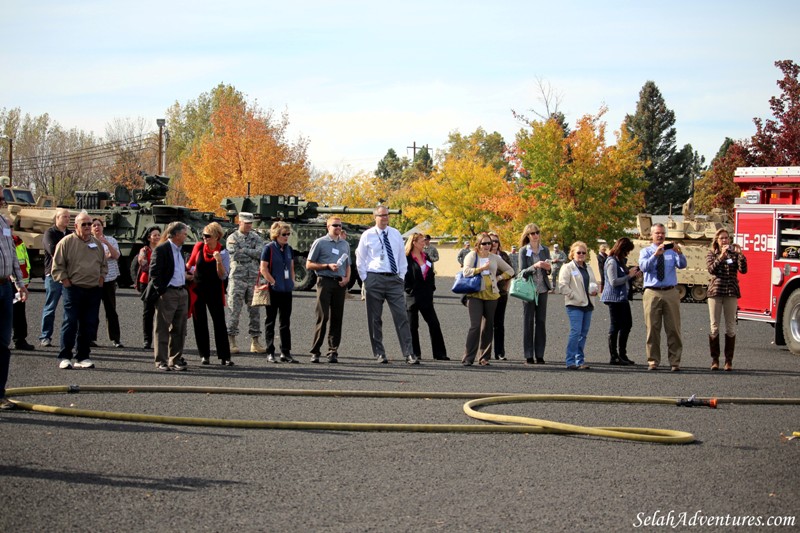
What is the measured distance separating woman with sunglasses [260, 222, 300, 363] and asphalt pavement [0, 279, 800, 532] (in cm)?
137

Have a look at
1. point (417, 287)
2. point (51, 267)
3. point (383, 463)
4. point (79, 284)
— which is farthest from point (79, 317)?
point (383, 463)

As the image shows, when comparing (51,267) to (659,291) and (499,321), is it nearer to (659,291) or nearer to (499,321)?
(499,321)

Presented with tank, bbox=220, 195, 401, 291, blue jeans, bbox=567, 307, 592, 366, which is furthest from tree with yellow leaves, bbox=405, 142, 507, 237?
blue jeans, bbox=567, 307, 592, 366

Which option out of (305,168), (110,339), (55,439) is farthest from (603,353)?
(305,168)

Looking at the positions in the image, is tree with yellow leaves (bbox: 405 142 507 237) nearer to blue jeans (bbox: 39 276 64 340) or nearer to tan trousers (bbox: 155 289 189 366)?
blue jeans (bbox: 39 276 64 340)

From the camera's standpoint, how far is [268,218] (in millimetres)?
36531

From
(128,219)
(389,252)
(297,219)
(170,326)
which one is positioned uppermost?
(297,219)

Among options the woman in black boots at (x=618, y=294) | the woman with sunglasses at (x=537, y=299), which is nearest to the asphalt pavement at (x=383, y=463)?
the woman with sunglasses at (x=537, y=299)

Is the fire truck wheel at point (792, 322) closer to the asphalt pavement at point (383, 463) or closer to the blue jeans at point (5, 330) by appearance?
the asphalt pavement at point (383, 463)

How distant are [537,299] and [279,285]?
11.8 feet

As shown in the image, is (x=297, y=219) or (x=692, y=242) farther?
(x=297, y=219)

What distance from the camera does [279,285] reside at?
1443cm

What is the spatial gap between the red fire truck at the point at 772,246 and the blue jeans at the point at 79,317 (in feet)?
34.6

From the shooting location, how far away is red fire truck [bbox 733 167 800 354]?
17.0 metres
